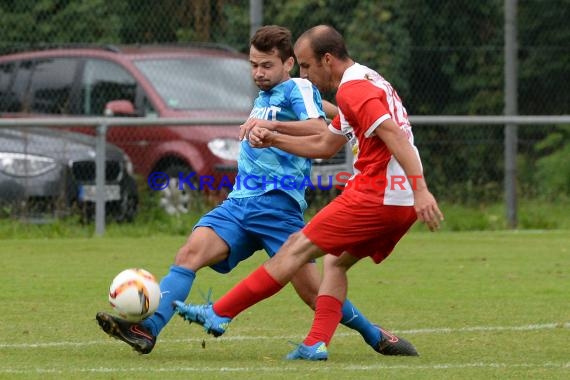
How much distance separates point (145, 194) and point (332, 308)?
7198mm

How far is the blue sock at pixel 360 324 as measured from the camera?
7.26m

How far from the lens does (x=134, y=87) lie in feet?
48.1

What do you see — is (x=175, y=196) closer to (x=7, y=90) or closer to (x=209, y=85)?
(x=209, y=85)

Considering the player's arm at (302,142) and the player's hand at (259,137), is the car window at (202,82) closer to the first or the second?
the player's arm at (302,142)

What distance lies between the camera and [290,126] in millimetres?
7137

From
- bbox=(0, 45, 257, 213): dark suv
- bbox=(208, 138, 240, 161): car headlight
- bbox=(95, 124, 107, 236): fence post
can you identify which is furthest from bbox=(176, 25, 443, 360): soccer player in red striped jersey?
bbox=(0, 45, 257, 213): dark suv

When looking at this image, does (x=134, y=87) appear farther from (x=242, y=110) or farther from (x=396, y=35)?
(x=396, y=35)

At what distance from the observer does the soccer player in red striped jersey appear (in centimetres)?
671

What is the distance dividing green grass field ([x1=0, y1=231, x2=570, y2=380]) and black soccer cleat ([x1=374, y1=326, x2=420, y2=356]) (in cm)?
6

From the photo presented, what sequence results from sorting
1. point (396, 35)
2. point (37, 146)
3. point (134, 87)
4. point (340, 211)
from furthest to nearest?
point (396, 35) < point (134, 87) < point (37, 146) < point (340, 211)

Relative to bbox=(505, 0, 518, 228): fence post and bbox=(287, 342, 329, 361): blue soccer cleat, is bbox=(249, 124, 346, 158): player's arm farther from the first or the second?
bbox=(505, 0, 518, 228): fence post

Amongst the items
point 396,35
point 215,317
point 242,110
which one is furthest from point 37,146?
point 215,317

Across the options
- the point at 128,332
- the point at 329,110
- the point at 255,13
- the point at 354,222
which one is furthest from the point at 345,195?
the point at 255,13

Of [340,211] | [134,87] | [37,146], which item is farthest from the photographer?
[134,87]
